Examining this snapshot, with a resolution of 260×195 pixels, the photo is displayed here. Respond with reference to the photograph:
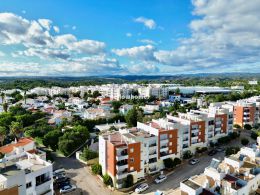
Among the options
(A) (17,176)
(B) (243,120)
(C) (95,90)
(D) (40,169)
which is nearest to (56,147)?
(D) (40,169)

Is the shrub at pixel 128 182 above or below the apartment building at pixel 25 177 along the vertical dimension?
below

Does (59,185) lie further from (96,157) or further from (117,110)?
(117,110)

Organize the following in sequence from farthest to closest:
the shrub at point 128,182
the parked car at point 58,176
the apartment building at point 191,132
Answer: the apartment building at point 191,132, the parked car at point 58,176, the shrub at point 128,182

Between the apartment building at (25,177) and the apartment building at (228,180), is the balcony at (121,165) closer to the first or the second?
the apartment building at (228,180)

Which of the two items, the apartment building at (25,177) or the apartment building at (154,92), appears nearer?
the apartment building at (25,177)

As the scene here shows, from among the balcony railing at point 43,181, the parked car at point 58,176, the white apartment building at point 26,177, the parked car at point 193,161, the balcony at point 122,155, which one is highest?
the white apartment building at point 26,177

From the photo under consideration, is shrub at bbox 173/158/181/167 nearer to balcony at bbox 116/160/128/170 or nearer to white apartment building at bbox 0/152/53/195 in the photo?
balcony at bbox 116/160/128/170

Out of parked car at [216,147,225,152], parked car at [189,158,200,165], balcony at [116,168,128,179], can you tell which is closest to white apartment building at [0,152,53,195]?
balcony at [116,168,128,179]

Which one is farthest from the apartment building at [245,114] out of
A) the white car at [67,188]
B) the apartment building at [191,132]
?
the white car at [67,188]

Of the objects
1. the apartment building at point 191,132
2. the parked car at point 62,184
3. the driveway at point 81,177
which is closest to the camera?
the driveway at point 81,177
